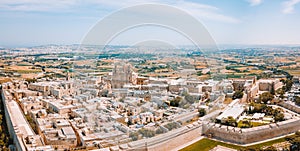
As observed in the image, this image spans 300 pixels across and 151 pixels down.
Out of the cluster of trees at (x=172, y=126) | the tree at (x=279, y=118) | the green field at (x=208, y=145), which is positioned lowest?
the green field at (x=208, y=145)

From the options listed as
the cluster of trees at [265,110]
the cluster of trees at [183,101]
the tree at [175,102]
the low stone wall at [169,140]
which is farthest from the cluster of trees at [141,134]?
the cluster of trees at [265,110]

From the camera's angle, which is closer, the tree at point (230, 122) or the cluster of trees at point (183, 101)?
the tree at point (230, 122)

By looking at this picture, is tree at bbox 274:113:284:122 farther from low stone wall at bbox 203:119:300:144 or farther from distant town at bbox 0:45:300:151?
low stone wall at bbox 203:119:300:144

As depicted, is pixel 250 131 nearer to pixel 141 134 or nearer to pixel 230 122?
pixel 230 122

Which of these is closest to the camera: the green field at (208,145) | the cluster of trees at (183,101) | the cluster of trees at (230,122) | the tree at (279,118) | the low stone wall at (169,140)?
the low stone wall at (169,140)

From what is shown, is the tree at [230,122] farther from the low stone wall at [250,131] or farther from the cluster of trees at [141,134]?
the cluster of trees at [141,134]

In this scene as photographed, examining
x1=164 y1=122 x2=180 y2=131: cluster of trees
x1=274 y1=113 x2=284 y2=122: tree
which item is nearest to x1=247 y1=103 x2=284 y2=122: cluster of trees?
x1=274 y1=113 x2=284 y2=122: tree

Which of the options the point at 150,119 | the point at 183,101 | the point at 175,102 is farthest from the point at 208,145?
the point at 183,101

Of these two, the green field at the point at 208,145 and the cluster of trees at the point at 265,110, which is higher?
the cluster of trees at the point at 265,110

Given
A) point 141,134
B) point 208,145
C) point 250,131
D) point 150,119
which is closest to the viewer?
point 141,134
